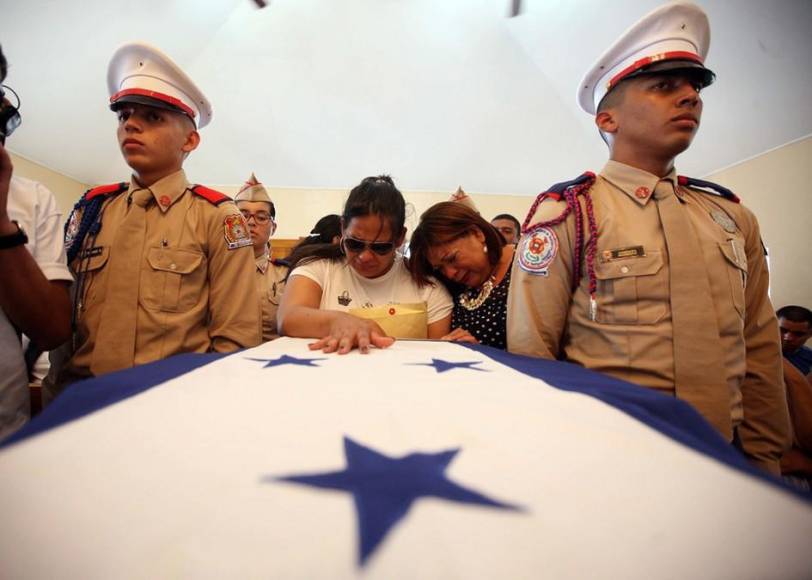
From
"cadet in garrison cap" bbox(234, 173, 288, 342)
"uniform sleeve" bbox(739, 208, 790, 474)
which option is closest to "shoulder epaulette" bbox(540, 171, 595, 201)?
"uniform sleeve" bbox(739, 208, 790, 474)

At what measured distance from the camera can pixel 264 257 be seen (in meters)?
2.17

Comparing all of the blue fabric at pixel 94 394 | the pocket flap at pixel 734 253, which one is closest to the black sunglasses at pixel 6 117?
the blue fabric at pixel 94 394

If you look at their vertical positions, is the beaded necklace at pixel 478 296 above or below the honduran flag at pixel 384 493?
above

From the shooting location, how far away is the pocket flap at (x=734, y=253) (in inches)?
34.8

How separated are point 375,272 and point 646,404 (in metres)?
0.97

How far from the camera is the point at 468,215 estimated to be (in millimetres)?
1374

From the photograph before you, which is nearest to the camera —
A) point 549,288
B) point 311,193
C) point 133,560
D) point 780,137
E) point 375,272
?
point 133,560

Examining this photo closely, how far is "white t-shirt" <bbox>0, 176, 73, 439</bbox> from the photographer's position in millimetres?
777

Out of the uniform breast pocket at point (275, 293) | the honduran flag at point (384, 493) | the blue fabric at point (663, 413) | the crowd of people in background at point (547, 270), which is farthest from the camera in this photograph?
the uniform breast pocket at point (275, 293)

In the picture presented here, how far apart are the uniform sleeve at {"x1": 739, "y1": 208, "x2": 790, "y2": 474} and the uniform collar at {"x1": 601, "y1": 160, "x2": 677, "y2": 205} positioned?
1.08ft

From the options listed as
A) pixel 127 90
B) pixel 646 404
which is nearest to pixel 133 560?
pixel 646 404

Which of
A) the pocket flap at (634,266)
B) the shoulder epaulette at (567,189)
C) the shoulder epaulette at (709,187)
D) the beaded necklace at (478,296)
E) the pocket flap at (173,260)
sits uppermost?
the shoulder epaulette at (709,187)

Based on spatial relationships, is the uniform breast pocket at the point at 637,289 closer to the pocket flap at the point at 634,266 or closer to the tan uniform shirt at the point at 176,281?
the pocket flap at the point at 634,266

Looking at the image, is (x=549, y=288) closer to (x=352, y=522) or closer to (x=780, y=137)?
(x=352, y=522)
